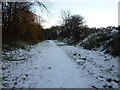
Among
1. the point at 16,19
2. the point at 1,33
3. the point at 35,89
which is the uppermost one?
the point at 16,19

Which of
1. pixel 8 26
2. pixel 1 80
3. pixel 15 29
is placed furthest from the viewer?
pixel 15 29

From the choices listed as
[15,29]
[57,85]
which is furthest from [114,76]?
[15,29]

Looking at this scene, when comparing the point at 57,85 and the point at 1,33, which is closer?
the point at 57,85

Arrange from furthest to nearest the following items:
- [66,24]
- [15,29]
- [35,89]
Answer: [66,24] < [15,29] < [35,89]

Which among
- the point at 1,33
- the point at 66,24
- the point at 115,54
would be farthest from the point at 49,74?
the point at 66,24

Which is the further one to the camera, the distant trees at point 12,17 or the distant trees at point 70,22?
the distant trees at point 70,22

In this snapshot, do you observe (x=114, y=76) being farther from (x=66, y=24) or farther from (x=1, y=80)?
(x=66, y=24)

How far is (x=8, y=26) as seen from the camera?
1873cm

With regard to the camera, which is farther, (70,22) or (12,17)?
(70,22)

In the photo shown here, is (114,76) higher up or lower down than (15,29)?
lower down

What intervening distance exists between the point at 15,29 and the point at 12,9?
4.27 metres

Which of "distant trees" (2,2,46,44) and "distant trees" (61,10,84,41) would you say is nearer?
"distant trees" (2,2,46,44)

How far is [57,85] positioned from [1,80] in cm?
240

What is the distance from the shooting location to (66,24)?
2261 inches
